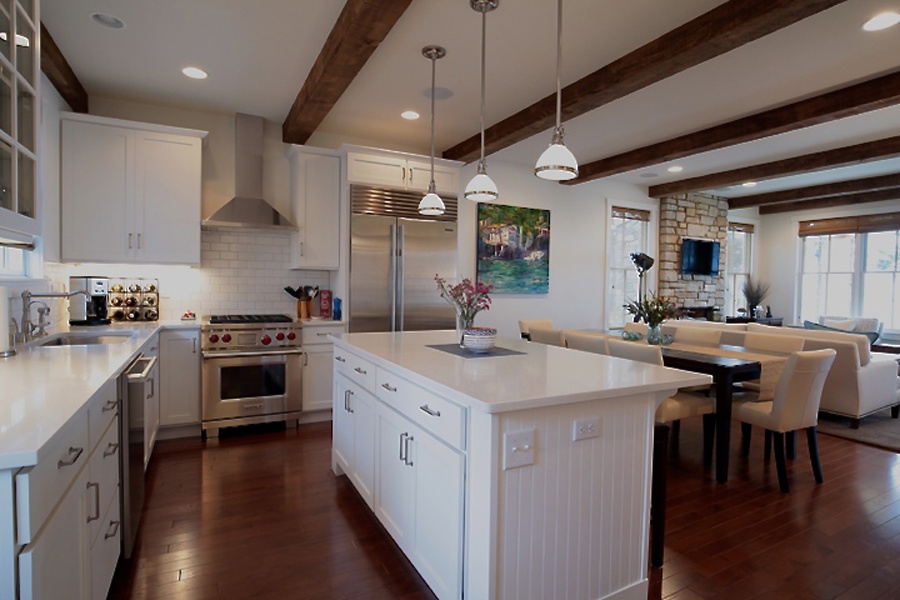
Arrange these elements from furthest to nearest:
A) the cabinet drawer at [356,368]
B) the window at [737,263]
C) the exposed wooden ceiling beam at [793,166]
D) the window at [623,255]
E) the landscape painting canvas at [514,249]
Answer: the window at [737,263], the window at [623,255], the landscape painting canvas at [514,249], the exposed wooden ceiling beam at [793,166], the cabinet drawer at [356,368]

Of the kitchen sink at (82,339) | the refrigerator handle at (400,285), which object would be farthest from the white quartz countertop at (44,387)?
the refrigerator handle at (400,285)

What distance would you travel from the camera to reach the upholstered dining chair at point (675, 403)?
9.97ft

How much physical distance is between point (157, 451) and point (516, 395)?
3.36 meters

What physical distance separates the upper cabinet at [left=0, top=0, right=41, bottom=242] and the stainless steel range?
192cm

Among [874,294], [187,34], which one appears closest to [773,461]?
[187,34]

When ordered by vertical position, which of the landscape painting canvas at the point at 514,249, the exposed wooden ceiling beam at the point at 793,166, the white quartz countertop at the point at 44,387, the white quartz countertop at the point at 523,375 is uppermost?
the exposed wooden ceiling beam at the point at 793,166

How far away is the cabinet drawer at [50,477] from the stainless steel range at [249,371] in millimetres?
2533

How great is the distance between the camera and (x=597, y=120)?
440 centimetres

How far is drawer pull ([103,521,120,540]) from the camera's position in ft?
5.88

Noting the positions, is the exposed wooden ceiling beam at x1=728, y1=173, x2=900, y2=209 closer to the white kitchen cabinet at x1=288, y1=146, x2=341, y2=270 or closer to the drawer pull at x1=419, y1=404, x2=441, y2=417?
the white kitchen cabinet at x1=288, y1=146, x2=341, y2=270

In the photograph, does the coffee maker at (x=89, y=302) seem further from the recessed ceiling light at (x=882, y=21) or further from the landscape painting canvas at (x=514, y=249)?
the recessed ceiling light at (x=882, y=21)

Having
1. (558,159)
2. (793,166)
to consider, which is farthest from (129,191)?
(793,166)

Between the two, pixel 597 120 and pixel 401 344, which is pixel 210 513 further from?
pixel 597 120

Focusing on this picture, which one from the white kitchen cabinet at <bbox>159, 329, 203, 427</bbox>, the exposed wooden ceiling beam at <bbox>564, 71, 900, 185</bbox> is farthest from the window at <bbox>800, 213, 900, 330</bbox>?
the white kitchen cabinet at <bbox>159, 329, 203, 427</bbox>
